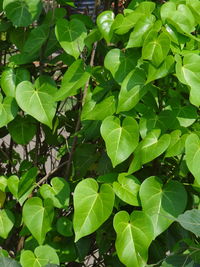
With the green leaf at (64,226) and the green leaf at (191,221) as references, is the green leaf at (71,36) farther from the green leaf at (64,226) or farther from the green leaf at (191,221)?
the green leaf at (191,221)

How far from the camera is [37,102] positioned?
1801 mm

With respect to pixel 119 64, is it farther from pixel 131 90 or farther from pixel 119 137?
pixel 119 137

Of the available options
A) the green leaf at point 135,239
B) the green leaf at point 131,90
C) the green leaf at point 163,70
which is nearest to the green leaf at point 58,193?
the green leaf at point 135,239

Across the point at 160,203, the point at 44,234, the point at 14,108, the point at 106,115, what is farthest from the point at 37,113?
the point at 160,203

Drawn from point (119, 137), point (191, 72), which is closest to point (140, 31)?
point (191, 72)

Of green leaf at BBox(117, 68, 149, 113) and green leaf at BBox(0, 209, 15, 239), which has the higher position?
green leaf at BBox(117, 68, 149, 113)

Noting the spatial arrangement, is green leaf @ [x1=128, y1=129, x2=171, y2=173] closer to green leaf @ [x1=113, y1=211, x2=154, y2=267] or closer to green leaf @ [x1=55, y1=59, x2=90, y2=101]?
green leaf @ [x1=113, y1=211, x2=154, y2=267]

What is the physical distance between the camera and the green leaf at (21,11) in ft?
6.04

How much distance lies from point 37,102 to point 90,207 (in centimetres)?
40

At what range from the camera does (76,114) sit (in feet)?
7.14

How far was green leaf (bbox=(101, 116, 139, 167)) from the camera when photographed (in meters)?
1.59

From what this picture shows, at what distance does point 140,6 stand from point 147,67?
0.20m

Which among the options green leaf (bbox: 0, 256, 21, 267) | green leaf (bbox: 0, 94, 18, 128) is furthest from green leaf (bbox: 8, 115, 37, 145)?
green leaf (bbox: 0, 256, 21, 267)

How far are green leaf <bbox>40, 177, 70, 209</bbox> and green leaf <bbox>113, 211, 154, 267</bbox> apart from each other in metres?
0.24
